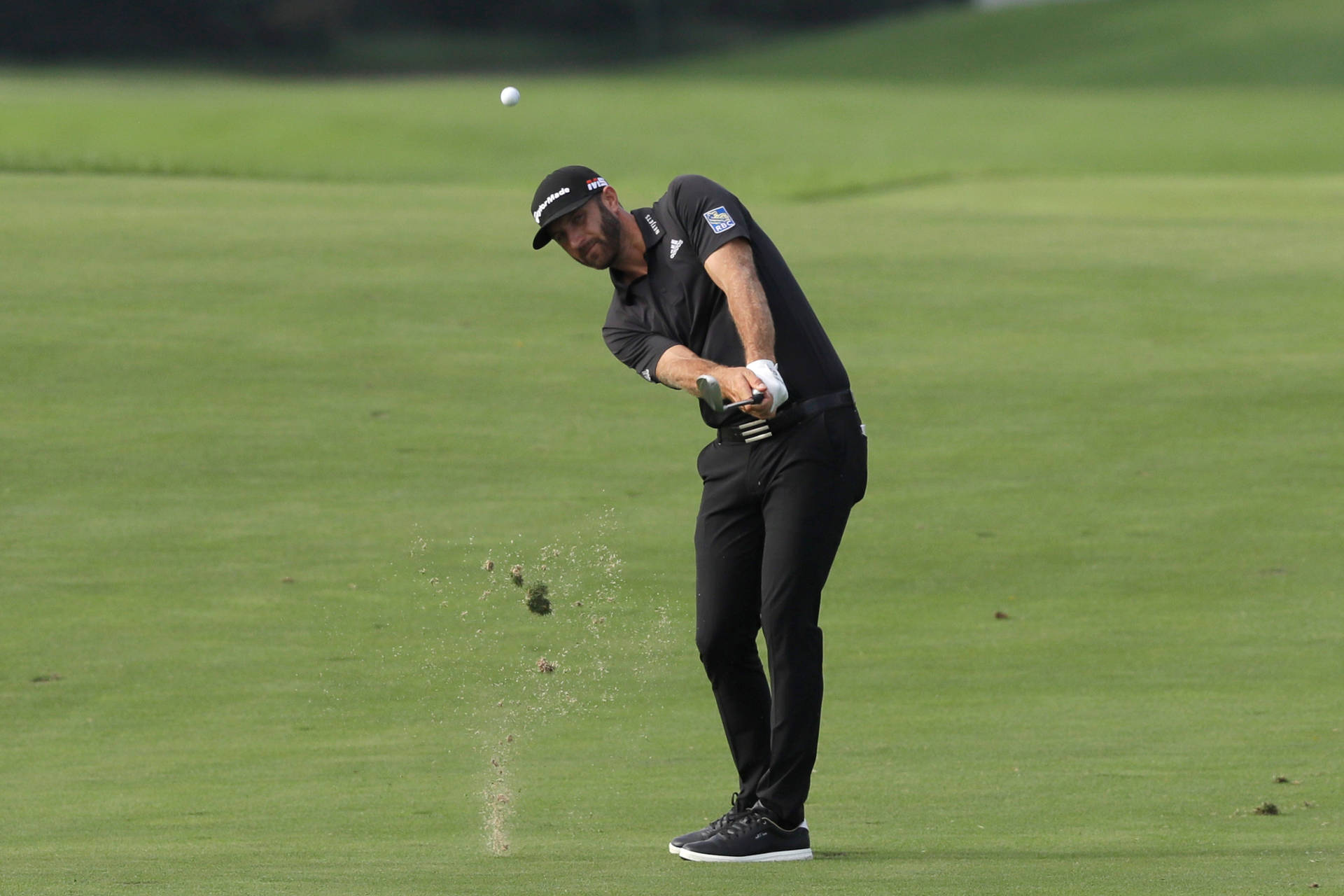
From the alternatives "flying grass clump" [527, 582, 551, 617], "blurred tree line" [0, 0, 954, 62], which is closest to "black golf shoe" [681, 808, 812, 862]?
"flying grass clump" [527, 582, 551, 617]

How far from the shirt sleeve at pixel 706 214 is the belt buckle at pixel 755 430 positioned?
499mm

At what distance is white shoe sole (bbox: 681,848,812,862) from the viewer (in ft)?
17.8

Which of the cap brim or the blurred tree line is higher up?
the blurred tree line

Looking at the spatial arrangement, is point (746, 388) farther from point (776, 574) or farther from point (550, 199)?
point (550, 199)

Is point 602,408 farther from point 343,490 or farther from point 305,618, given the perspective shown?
point 305,618

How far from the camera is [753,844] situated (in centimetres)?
549

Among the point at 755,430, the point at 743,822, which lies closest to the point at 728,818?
the point at 743,822

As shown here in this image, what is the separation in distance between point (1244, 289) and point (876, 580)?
7082 millimetres

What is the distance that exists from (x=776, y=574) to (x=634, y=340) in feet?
2.75

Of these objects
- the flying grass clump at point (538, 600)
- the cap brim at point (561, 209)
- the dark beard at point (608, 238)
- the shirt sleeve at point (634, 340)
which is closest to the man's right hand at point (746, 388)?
the shirt sleeve at point (634, 340)

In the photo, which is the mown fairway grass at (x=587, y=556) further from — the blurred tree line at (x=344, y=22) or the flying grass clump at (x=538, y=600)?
the blurred tree line at (x=344, y=22)

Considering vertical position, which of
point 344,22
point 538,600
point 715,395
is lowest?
point 538,600

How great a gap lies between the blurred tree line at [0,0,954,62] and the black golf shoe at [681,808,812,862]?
65.4 metres

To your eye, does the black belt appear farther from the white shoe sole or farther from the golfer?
the white shoe sole
